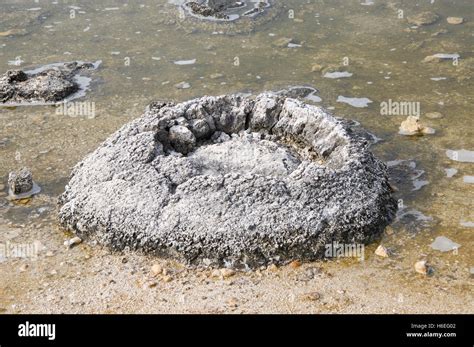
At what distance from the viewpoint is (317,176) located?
424cm

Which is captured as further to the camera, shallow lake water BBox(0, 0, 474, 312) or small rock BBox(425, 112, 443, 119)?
small rock BBox(425, 112, 443, 119)

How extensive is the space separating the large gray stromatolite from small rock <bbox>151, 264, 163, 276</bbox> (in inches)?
4.5

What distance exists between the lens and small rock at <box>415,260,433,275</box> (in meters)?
3.85

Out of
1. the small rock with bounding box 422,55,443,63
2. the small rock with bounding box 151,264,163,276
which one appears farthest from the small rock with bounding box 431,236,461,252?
the small rock with bounding box 422,55,443,63

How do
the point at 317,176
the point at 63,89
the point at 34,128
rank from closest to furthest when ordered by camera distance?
1. the point at 317,176
2. the point at 34,128
3. the point at 63,89

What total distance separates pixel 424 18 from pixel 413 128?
317 centimetres

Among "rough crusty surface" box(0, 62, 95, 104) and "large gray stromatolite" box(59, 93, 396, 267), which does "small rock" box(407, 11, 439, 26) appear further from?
"rough crusty surface" box(0, 62, 95, 104)

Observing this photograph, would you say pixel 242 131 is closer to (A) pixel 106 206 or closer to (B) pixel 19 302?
(A) pixel 106 206

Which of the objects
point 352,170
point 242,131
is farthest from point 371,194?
point 242,131

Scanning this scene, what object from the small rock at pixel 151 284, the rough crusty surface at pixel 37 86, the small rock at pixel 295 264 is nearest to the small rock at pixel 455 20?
the rough crusty surface at pixel 37 86

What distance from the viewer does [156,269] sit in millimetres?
3955

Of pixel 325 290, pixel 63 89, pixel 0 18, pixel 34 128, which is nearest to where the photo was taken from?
pixel 325 290

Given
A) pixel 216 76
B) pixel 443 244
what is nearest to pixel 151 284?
pixel 443 244

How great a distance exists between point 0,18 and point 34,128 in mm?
3760
